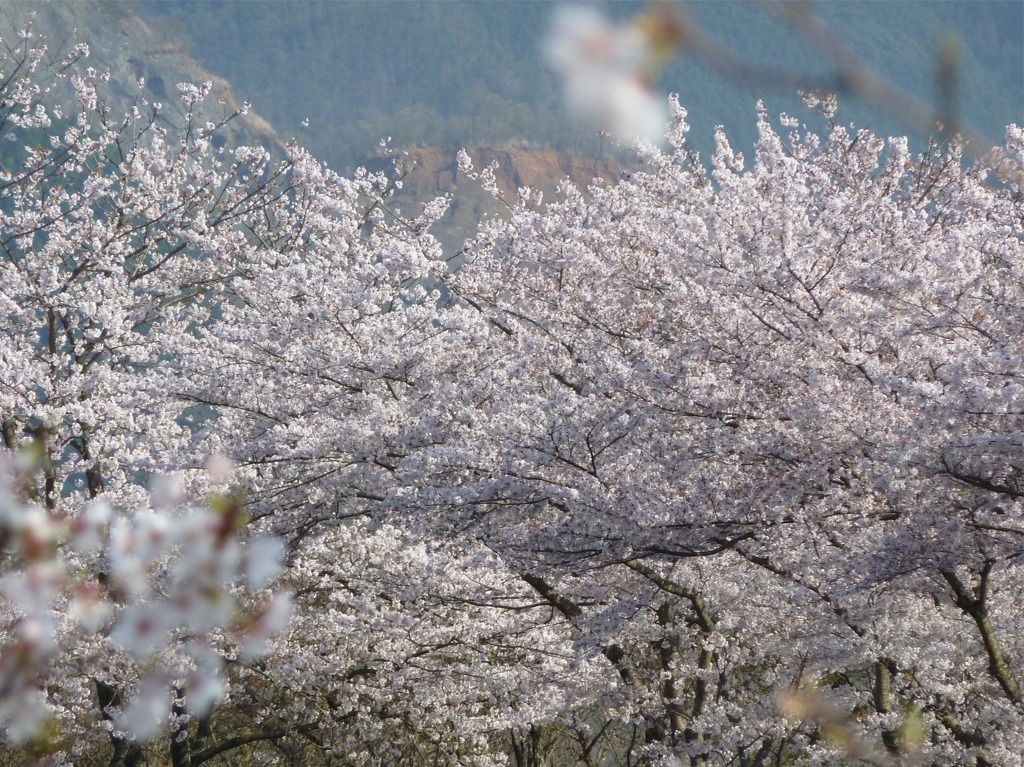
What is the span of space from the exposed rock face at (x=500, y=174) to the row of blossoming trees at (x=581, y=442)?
1.48 metres

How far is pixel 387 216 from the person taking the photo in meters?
14.9

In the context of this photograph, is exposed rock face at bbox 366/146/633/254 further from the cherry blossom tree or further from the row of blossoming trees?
the cherry blossom tree

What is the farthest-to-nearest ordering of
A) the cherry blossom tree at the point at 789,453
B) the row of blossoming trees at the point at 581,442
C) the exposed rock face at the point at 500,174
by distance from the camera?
the exposed rock face at the point at 500,174 → the row of blossoming trees at the point at 581,442 → the cherry blossom tree at the point at 789,453

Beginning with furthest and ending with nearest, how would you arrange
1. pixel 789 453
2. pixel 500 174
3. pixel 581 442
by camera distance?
pixel 500 174, pixel 581 442, pixel 789 453

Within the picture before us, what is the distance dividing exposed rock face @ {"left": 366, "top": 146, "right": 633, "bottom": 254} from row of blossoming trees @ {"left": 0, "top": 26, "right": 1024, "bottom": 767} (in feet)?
4.84

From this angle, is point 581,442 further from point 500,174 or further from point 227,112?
point 500,174

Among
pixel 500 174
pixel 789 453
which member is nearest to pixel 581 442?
pixel 789 453

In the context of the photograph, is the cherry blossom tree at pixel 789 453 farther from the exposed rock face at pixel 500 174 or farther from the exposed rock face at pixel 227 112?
the exposed rock face at pixel 500 174

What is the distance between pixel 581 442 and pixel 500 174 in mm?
14355

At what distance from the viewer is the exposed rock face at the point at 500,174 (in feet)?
46.5

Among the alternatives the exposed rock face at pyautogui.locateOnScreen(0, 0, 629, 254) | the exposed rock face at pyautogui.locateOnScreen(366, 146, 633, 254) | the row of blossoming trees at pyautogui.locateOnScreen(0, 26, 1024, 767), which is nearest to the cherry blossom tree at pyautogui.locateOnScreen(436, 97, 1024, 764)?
the row of blossoming trees at pyautogui.locateOnScreen(0, 26, 1024, 767)

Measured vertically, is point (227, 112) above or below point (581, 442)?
above

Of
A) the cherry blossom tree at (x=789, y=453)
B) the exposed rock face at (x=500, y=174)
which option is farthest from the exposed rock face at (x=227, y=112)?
the cherry blossom tree at (x=789, y=453)

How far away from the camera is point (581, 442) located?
7.39 meters
